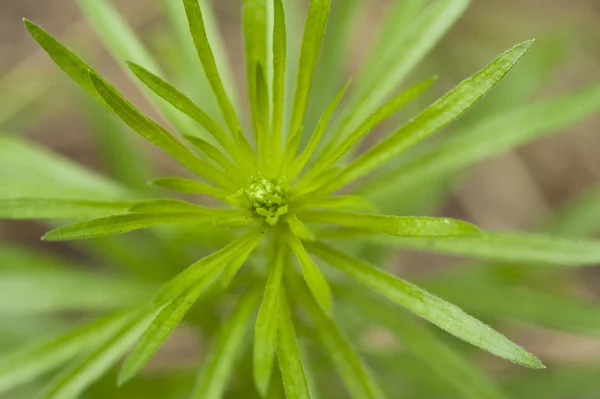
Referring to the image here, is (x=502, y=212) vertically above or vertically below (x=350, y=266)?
below

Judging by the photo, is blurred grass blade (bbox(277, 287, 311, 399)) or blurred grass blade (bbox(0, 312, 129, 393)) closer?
blurred grass blade (bbox(277, 287, 311, 399))

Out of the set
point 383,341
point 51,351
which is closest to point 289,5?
point 51,351

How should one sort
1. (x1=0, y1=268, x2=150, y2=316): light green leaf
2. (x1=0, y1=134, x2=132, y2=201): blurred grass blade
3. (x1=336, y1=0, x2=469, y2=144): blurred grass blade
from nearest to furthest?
(x1=336, y1=0, x2=469, y2=144): blurred grass blade, (x1=0, y1=134, x2=132, y2=201): blurred grass blade, (x1=0, y1=268, x2=150, y2=316): light green leaf

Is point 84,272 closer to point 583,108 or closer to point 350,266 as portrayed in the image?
point 350,266

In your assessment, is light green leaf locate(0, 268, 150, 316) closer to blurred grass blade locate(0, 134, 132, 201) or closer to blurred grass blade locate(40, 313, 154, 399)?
blurred grass blade locate(0, 134, 132, 201)

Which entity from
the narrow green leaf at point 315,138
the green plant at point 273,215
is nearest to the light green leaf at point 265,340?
the green plant at point 273,215

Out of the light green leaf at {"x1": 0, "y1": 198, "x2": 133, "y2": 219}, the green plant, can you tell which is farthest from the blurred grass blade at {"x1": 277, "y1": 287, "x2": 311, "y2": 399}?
the light green leaf at {"x1": 0, "y1": 198, "x2": 133, "y2": 219}
